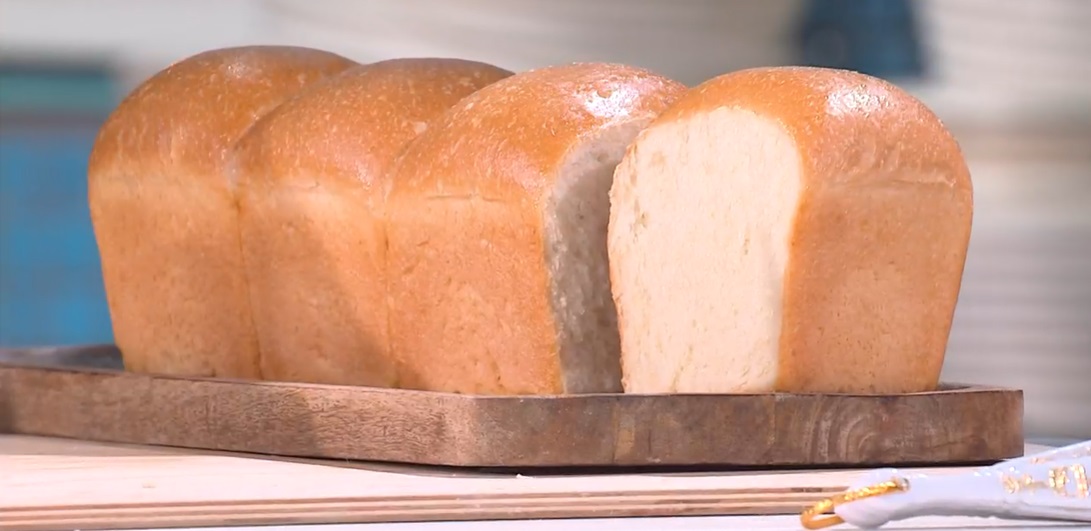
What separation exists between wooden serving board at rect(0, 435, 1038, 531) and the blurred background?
1.60 m

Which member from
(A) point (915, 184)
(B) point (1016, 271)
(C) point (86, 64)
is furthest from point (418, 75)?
(B) point (1016, 271)

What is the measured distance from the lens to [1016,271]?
9.34 ft

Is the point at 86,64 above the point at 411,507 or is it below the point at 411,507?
above

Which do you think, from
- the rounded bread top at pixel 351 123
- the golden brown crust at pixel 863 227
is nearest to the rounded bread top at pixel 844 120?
the golden brown crust at pixel 863 227

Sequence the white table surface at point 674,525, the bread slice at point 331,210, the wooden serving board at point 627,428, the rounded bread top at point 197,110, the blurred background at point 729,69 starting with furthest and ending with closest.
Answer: the blurred background at point 729,69 → the rounded bread top at point 197,110 → the bread slice at point 331,210 → the wooden serving board at point 627,428 → the white table surface at point 674,525

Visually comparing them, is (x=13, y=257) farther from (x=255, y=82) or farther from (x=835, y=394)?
(x=835, y=394)

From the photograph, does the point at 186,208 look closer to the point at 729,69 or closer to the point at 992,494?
the point at 992,494

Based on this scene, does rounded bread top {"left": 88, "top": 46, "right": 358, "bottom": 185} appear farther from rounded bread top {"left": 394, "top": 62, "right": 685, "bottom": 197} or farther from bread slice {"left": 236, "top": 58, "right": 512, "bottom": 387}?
rounded bread top {"left": 394, "top": 62, "right": 685, "bottom": 197}

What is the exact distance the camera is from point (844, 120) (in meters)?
1.40

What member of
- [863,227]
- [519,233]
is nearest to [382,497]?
[519,233]

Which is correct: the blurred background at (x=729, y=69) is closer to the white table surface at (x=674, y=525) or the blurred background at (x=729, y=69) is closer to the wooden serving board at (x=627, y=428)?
the wooden serving board at (x=627, y=428)

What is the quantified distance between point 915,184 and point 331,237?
646 millimetres

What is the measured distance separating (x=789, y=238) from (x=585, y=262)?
0.23 m

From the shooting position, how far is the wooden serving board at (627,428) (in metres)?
1.32
